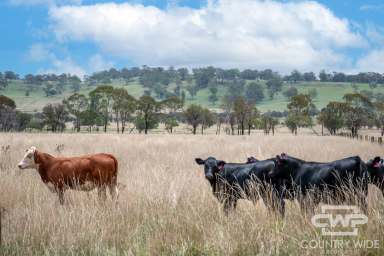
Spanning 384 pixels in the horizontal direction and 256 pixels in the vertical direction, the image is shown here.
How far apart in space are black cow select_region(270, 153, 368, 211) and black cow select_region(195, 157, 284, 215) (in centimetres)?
24

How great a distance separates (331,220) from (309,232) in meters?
0.38

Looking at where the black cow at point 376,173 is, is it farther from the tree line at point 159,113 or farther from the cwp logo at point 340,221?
the tree line at point 159,113

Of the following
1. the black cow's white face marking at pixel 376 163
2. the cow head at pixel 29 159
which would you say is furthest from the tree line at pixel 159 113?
the black cow's white face marking at pixel 376 163

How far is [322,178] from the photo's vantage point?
24.5ft

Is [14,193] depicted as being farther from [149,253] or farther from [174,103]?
[174,103]

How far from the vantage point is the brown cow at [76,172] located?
9023mm

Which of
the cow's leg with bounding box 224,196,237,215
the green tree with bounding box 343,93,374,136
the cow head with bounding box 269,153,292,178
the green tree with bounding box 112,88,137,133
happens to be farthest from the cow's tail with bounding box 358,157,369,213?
the green tree with bounding box 112,88,137,133

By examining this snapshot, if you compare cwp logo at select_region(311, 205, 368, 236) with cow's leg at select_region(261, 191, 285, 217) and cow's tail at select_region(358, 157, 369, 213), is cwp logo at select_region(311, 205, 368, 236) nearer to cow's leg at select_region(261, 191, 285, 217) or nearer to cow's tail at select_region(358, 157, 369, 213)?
cow's tail at select_region(358, 157, 369, 213)

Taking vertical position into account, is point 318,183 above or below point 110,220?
above

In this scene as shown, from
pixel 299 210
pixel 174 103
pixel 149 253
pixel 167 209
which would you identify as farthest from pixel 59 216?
pixel 174 103

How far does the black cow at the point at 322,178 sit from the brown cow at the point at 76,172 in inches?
128

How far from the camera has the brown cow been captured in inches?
355

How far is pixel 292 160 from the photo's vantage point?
25.4ft

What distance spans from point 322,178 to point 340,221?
1.41 meters
